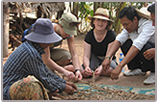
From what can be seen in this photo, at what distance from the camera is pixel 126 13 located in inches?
116

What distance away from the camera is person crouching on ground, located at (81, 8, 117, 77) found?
3.29 meters

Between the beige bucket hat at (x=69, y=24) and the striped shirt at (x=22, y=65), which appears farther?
the beige bucket hat at (x=69, y=24)

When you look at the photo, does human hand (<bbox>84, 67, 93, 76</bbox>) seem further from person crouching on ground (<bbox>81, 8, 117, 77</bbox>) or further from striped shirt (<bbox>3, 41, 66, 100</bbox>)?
striped shirt (<bbox>3, 41, 66, 100</bbox>)

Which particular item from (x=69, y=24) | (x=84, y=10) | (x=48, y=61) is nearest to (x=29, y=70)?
(x=48, y=61)

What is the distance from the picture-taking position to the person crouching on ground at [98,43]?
130 inches

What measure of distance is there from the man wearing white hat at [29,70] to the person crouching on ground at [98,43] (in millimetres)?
1283

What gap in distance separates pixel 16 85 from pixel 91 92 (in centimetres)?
121

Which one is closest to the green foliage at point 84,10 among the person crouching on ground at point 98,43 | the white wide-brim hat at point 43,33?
the person crouching on ground at point 98,43

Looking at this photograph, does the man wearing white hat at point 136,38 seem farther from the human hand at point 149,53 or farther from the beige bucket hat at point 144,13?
the human hand at point 149,53

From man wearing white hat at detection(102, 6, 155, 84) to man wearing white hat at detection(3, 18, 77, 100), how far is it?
1223 millimetres

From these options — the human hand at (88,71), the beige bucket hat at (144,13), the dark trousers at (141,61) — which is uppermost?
the beige bucket hat at (144,13)

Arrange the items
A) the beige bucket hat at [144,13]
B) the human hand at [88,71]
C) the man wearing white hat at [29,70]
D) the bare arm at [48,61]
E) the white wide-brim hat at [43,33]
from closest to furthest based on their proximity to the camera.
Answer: the man wearing white hat at [29,70], the white wide-brim hat at [43,33], the bare arm at [48,61], the beige bucket hat at [144,13], the human hand at [88,71]

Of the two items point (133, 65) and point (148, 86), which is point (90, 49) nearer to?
point (133, 65)

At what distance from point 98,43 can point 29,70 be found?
1.70m
